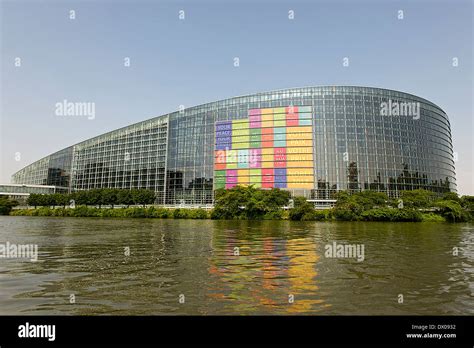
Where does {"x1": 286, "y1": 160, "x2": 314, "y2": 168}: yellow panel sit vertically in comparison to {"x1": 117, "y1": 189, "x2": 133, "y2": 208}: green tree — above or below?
above

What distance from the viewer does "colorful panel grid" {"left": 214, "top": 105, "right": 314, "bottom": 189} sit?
137 m

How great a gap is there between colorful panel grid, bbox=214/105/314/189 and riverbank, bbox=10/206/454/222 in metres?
28.1

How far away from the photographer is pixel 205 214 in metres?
113

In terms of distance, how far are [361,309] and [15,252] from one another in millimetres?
26325

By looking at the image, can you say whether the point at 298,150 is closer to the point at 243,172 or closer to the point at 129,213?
the point at 243,172

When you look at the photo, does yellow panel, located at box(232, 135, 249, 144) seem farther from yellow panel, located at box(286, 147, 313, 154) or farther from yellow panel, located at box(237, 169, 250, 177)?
yellow panel, located at box(286, 147, 313, 154)

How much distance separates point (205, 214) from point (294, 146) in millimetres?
49568

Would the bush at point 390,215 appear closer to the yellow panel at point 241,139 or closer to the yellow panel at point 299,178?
the yellow panel at point 299,178

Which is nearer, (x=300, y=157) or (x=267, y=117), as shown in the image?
(x=300, y=157)

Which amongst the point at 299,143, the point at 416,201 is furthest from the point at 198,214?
the point at 416,201
